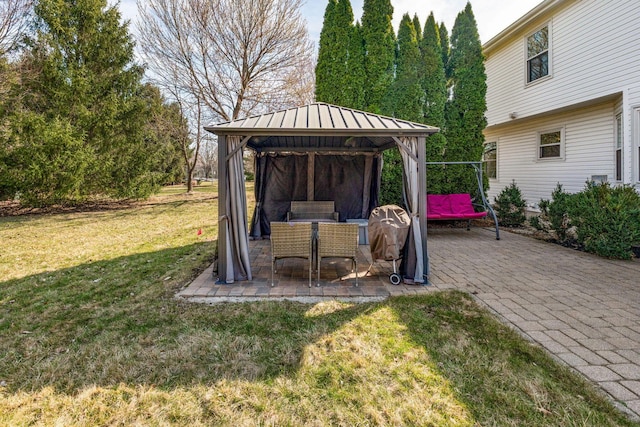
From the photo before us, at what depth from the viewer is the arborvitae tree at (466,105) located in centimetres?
893

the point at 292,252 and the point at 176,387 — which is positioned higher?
the point at 292,252

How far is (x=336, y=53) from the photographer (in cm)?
928

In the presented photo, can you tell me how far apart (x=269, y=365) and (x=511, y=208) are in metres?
8.21

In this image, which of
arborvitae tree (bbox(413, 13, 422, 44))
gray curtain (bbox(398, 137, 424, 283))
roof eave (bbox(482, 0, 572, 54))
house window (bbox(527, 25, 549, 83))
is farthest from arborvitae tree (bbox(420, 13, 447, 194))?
gray curtain (bbox(398, 137, 424, 283))

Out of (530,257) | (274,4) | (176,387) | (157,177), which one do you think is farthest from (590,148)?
(157,177)

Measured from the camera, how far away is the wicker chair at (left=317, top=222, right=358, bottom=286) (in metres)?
4.28

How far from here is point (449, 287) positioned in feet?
14.0

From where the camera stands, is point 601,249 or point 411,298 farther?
point 601,249

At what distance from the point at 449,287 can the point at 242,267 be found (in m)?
2.67

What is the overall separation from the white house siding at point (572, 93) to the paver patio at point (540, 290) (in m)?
3.78

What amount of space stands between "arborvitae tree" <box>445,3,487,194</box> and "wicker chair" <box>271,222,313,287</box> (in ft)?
20.0

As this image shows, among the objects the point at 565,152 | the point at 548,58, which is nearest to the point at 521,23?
the point at 548,58

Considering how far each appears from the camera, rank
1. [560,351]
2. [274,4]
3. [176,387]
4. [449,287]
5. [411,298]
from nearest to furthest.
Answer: [176,387] < [560,351] < [411,298] < [449,287] < [274,4]

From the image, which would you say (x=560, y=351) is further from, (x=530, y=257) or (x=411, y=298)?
(x=530, y=257)
